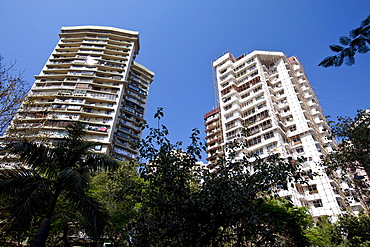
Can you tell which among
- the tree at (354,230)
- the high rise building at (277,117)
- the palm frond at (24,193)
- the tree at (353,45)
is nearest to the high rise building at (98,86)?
the high rise building at (277,117)

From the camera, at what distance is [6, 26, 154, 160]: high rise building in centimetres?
3969

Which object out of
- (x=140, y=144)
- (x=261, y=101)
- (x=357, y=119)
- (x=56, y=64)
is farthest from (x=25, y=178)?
(x=56, y=64)

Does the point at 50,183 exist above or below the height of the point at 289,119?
below

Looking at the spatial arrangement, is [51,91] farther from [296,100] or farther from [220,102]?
[296,100]

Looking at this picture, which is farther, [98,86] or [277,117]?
[98,86]

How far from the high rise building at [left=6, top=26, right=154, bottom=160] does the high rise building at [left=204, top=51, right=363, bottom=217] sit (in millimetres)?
18548

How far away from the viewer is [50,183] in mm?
7996

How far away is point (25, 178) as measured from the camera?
7777mm

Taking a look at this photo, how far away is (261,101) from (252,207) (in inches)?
1497

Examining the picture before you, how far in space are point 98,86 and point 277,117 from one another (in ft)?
118

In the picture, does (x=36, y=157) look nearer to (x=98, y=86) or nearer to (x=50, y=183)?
(x=50, y=183)

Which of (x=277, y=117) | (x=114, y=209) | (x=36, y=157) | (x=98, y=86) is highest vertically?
(x=98, y=86)

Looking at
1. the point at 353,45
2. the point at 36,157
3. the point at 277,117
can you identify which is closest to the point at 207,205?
the point at 353,45

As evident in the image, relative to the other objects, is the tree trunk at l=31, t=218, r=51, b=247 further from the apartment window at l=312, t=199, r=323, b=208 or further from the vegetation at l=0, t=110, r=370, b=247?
the apartment window at l=312, t=199, r=323, b=208
